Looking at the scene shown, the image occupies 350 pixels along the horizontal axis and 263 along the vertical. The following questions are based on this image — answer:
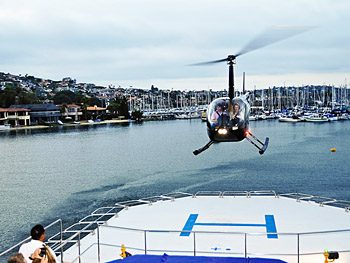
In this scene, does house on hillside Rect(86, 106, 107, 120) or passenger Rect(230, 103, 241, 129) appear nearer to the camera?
passenger Rect(230, 103, 241, 129)

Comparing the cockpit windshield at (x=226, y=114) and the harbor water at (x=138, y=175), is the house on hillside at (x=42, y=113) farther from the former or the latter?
the cockpit windshield at (x=226, y=114)

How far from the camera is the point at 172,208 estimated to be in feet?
62.2

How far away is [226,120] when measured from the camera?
14.5 m

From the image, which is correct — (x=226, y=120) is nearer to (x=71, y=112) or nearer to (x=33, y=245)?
(x=33, y=245)

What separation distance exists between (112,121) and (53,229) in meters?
139

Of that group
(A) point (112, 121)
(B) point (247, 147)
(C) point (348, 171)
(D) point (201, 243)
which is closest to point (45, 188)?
(D) point (201, 243)

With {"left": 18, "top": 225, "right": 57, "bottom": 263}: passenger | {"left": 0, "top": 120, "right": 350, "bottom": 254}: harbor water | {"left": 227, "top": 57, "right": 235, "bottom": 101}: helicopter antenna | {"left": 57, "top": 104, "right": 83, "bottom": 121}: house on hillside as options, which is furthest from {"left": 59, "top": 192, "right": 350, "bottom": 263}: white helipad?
{"left": 57, "top": 104, "right": 83, "bottom": 121}: house on hillside

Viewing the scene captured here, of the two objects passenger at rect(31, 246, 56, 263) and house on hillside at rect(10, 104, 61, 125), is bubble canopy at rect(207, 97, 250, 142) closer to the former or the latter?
passenger at rect(31, 246, 56, 263)

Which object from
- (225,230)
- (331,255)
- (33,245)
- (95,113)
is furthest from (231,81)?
(95,113)

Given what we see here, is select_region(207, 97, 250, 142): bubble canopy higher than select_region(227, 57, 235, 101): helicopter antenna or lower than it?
lower

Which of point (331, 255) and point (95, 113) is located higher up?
point (331, 255)

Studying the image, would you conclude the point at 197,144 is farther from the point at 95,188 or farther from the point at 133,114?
the point at 133,114

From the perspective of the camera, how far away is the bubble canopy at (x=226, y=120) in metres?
14.5

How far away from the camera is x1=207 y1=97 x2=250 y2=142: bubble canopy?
14492 mm
